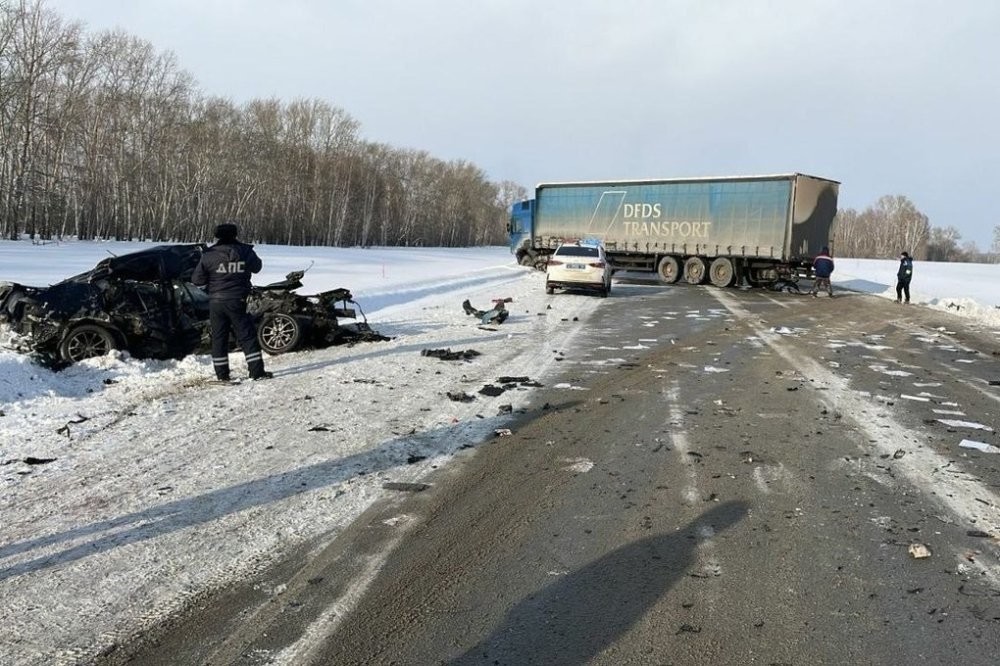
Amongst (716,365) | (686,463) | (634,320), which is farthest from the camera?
(634,320)

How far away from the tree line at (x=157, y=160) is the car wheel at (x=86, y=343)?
130ft

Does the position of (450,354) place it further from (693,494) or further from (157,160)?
(157,160)

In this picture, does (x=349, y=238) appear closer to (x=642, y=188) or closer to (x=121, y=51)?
(x=121, y=51)

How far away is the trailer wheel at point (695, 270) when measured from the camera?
1046 inches

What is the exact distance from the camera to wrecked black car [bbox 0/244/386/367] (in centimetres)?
825

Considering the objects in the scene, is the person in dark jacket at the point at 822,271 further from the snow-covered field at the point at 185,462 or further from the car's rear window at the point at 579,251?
the snow-covered field at the point at 185,462

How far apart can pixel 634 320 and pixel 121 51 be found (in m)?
54.5

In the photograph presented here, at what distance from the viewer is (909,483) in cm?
488

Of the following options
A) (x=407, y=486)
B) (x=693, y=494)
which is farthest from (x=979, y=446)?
(x=407, y=486)

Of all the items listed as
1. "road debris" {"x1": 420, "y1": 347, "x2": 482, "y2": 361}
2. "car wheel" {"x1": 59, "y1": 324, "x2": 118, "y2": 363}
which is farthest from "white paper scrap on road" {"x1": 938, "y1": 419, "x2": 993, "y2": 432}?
"car wheel" {"x1": 59, "y1": 324, "x2": 118, "y2": 363}

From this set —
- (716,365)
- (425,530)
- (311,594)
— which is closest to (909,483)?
(425,530)

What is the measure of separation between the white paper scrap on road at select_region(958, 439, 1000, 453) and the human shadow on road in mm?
3341

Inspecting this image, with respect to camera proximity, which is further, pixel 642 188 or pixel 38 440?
pixel 642 188

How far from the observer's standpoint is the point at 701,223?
2606cm
